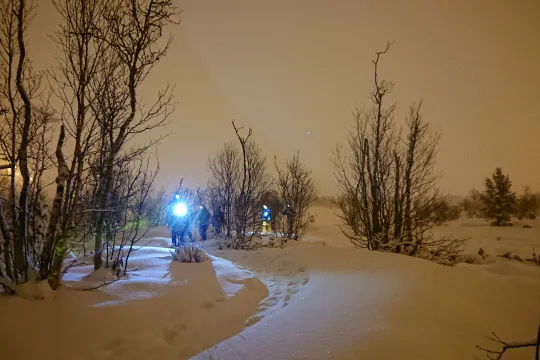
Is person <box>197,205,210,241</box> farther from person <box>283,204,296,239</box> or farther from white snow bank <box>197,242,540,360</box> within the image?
white snow bank <box>197,242,540,360</box>

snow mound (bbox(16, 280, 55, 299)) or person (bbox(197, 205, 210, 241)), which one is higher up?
person (bbox(197, 205, 210, 241))

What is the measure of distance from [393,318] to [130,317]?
2.85m

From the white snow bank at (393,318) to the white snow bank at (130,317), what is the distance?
604 millimetres

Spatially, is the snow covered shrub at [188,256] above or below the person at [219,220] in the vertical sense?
below

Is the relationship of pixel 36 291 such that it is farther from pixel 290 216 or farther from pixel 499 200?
pixel 499 200

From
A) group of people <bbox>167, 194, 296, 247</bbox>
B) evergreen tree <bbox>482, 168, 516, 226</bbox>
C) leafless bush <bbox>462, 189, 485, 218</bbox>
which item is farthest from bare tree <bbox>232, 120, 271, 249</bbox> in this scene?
leafless bush <bbox>462, 189, 485, 218</bbox>

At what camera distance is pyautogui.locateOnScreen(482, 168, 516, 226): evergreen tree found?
2827cm

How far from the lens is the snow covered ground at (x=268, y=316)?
254cm

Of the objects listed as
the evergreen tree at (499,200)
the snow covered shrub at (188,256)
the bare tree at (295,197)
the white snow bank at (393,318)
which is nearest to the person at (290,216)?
the bare tree at (295,197)

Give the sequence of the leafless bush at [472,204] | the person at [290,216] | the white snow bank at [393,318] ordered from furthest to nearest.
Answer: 1. the leafless bush at [472,204]
2. the person at [290,216]
3. the white snow bank at [393,318]

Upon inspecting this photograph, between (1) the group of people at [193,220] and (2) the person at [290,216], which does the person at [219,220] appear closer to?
(1) the group of people at [193,220]

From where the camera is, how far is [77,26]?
11.5ft

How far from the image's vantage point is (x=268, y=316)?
3512 millimetres

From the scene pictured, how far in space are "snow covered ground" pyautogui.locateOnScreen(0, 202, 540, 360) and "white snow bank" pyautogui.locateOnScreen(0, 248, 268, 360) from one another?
0.04ft
